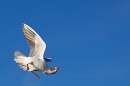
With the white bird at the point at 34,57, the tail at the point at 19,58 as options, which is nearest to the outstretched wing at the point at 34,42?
the white bird at the point at 34,57

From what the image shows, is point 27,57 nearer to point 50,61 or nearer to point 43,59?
point 43,59

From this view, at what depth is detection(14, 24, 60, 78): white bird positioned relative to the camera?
97.1ft

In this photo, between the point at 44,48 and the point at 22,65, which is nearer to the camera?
the point at 22,65

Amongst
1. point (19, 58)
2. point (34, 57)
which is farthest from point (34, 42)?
point (19, 58)

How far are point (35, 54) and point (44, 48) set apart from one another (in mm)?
1067

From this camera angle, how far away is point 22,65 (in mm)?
30000

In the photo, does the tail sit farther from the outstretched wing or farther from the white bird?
the outstretched wing

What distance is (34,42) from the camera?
3259 cm

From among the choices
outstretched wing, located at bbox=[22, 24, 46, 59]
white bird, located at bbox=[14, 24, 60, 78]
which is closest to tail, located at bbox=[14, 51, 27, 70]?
white bird, located at bbox=[14, 24, 60, 78]

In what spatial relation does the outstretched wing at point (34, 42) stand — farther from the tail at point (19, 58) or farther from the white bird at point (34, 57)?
the tail at point (19, 58)

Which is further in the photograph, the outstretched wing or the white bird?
the outstretched wing

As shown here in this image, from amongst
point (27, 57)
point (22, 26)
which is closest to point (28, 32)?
point (22, 26)

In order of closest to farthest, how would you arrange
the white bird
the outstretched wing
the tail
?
the white bird → the tail → the outstretched wing

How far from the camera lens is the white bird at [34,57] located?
2961 cm
